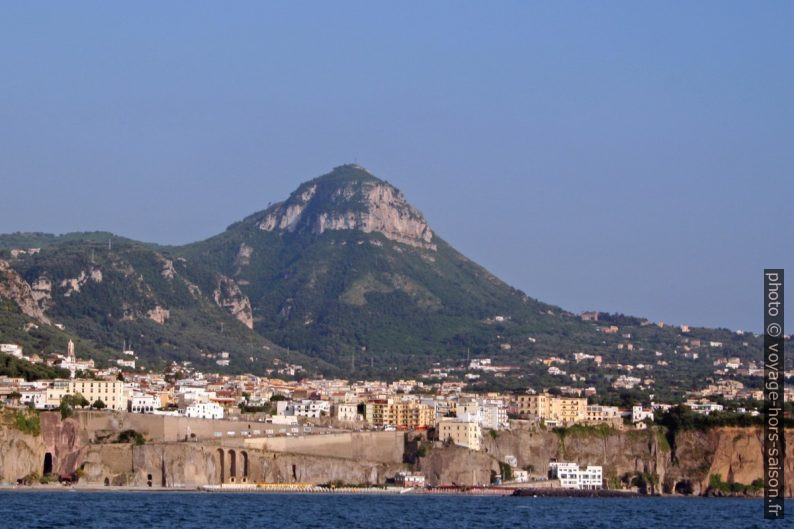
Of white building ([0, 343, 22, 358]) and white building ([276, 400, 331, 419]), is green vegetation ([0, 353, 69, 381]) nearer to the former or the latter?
white building ([0, 343, 22, 358])

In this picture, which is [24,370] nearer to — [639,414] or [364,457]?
[364,457]

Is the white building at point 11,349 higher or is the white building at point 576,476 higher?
the white building at point 11,349

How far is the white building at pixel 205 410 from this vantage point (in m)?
137

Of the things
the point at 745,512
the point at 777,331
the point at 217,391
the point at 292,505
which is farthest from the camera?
the point at 217,391

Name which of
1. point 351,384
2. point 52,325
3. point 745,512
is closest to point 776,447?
point 745,512

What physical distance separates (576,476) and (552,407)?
26.7m

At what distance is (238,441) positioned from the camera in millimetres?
125188

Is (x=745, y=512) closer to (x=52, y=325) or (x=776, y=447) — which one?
(x=776, y=447)

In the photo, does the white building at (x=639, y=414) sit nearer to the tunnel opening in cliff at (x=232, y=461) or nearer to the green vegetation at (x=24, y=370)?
the tunnel opening in cliff at (x=232, y=461)

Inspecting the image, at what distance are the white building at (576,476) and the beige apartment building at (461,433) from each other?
567 centimetres

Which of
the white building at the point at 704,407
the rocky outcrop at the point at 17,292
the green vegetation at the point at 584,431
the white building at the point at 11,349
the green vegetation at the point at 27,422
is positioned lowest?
the green vegetation at the point at 27,422

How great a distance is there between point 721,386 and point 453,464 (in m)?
73.1

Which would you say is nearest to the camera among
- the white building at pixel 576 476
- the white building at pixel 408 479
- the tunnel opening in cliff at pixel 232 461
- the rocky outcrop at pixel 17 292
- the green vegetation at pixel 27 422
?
the green vegetation at pixel 27 422

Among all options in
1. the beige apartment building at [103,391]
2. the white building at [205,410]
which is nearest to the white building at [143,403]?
the beige apartment building at [103,391]
